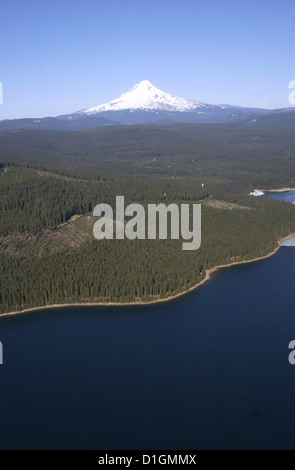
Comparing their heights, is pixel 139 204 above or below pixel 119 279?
above

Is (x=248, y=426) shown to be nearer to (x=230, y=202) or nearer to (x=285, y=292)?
(x=285, y=292)

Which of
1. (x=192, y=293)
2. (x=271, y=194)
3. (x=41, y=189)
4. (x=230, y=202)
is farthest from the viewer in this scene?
(x=271, y=194)

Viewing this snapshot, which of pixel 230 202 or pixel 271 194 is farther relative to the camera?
pixel 271 194

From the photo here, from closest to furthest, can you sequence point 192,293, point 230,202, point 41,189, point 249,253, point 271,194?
1. point 192,293
2. point 249,253
3. point 41,189
4. point 230,202
5. point 271,194
